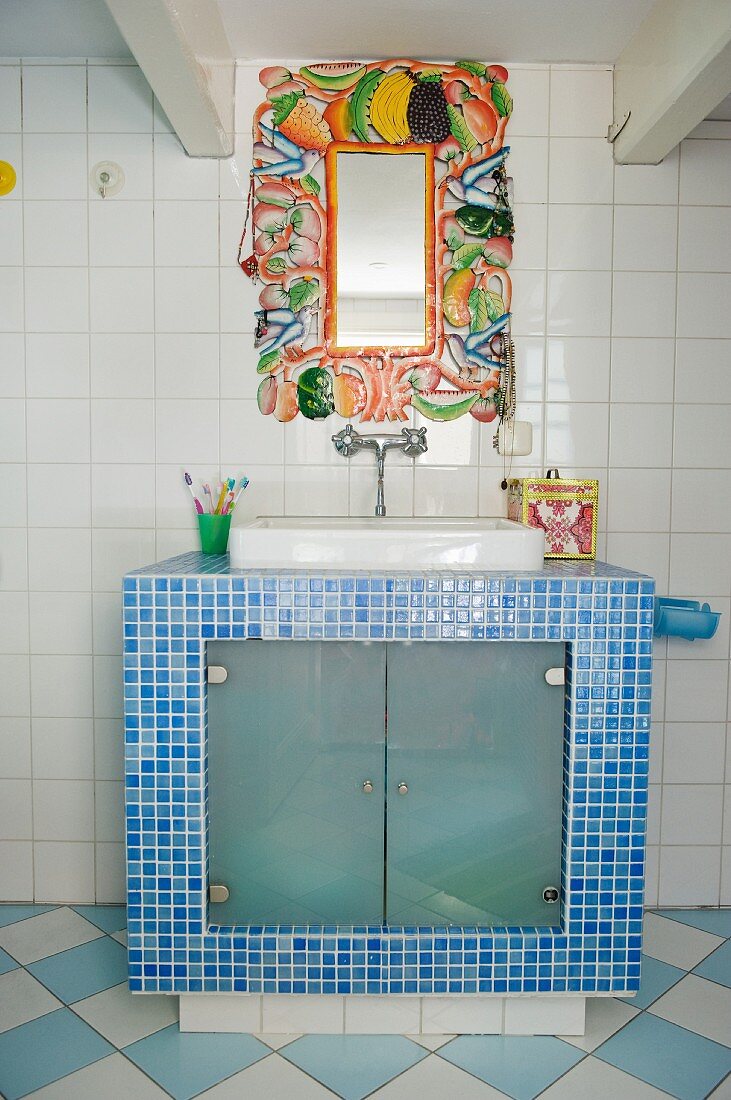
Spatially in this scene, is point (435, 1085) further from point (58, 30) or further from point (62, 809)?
point (58, 30)

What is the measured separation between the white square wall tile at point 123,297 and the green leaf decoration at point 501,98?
3.63ft

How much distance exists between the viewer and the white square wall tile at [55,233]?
2.51 m

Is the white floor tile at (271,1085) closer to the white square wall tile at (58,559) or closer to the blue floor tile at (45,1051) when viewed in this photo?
the blue floor tile at (45,1051)

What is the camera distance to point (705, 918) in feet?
8.46

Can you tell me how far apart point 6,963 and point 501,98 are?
272 cm

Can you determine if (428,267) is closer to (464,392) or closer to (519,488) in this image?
(464,392)

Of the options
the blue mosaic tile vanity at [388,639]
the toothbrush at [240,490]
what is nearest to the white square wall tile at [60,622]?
the toothbrush at [240,490]

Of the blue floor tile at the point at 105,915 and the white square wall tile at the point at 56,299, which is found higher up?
the white square wall tile at the point at 56,299

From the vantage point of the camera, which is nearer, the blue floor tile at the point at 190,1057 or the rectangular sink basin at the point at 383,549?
the blue floor tile at the point at 190,1057

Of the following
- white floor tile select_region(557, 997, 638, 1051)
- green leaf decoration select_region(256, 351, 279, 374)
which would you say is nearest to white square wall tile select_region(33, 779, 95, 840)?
green leaf decoration select_region(256, 351, 279, 374)

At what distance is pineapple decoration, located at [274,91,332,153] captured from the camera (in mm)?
2463

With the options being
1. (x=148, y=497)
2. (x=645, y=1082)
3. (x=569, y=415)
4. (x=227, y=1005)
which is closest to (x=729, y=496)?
(x=569, y=415)

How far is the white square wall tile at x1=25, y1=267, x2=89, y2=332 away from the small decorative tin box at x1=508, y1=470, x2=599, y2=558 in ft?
4.52

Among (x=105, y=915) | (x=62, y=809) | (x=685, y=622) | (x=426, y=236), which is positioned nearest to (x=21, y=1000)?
(x=105, y=915)
